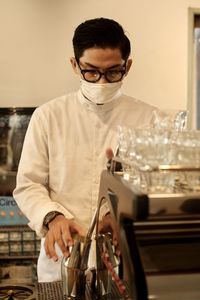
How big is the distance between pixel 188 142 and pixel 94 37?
0.81 m

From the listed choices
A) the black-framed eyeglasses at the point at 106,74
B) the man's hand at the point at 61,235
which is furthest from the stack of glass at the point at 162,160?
the black-framed eyeglasses at the point at 106,74

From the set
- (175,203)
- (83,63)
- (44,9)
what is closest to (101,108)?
(83,63)

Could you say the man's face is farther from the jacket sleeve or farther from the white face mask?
the jacket sleeve

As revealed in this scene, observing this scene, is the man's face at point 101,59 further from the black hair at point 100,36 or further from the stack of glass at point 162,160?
the stack of glass at point 162,160

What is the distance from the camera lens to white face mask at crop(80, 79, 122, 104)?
1.55m

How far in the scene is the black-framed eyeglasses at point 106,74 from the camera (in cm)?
150

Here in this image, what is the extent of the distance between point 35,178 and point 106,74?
1.51 feet

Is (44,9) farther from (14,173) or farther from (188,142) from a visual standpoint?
(188,142)

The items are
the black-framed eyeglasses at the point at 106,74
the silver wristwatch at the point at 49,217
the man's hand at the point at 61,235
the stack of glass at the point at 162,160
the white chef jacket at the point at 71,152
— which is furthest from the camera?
the white chef jacket at the point at 71,152

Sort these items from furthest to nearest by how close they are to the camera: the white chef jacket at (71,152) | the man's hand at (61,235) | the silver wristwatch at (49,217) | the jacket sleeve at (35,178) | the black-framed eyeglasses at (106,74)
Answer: the white chef jacket at (71,152) → the black-framed eyeglasses at (106,74) → the jacket sleeve at (35,178) → the silver wristwatch at (49,217) → the man's hand at (61,235)

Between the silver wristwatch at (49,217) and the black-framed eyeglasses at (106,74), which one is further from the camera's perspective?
the black-framed eyeglasses at (106,74)

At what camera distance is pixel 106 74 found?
4.96ft

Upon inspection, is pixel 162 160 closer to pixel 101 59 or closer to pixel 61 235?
pixel 61 235

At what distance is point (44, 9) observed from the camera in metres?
3.06
